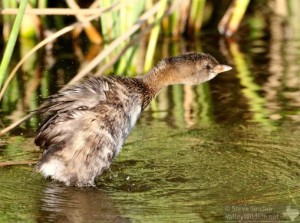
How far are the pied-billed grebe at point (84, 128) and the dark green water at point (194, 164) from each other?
159mm

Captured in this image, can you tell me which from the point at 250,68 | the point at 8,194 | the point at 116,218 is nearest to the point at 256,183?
the point at 116,218

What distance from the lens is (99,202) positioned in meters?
6.83

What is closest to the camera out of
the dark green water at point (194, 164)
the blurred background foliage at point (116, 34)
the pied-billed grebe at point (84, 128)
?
the dark green water at point (194, 164)

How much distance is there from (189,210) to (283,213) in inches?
25.9

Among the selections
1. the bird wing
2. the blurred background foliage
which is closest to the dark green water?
the blurred background foliage

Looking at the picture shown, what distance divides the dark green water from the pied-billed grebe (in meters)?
0.16

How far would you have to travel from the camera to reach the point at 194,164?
7801mm

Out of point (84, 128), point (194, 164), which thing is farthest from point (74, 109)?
point (194, 164)

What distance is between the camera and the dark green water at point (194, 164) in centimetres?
646

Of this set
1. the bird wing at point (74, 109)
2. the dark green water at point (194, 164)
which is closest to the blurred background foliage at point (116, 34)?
the dark green water at point (194, 164)

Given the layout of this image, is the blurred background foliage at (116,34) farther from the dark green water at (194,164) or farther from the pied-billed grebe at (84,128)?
the pied-billed grebe at (84,128)

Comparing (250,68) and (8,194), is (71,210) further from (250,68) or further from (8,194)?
(250,68)

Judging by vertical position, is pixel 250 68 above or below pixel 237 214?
above

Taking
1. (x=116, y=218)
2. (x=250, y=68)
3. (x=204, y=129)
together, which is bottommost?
(x=116, y=218)
